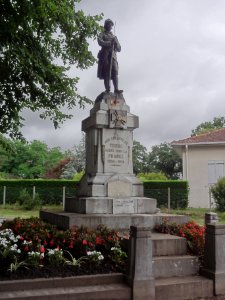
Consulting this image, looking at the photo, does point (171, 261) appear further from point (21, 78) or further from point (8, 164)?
→ point (8, 164)

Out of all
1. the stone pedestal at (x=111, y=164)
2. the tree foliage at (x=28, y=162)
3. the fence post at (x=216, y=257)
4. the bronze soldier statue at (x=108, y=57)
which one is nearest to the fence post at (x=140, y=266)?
the fence post at (x=216, y=257)

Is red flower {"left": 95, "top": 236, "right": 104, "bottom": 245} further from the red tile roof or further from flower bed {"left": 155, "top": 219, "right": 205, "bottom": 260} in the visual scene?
the red tile roof

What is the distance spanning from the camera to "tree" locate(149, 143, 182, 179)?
59594 millimetres

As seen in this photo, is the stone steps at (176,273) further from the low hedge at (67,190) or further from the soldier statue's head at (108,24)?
the low hedge at (67,190)

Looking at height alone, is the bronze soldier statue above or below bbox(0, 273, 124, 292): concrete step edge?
above

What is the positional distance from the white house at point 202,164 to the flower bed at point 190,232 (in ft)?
62.0

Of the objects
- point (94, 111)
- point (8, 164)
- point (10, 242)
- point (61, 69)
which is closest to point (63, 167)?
point (8, 164)

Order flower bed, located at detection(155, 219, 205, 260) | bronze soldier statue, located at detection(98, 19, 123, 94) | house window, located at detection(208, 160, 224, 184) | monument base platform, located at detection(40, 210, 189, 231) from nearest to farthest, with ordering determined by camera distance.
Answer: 1. flower bed, located at detection(155, 219, 205, 260)
2. monument base platform, located at detection(40, 210, 189, 231)
3. bronze soldier statue, located at detection(98, 19, 123, 94)
4. house window, located at detection(208, 160, 224, 184)

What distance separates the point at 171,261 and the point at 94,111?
4.59 metres

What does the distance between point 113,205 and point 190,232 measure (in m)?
1.99

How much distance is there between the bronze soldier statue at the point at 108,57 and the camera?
33.4 ft

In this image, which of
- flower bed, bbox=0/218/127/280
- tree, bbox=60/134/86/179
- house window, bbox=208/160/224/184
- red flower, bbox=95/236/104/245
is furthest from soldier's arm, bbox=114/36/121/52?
tree, bbox=60/134/86/179

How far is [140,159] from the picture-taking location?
63125mm

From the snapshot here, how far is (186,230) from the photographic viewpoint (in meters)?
7.77
